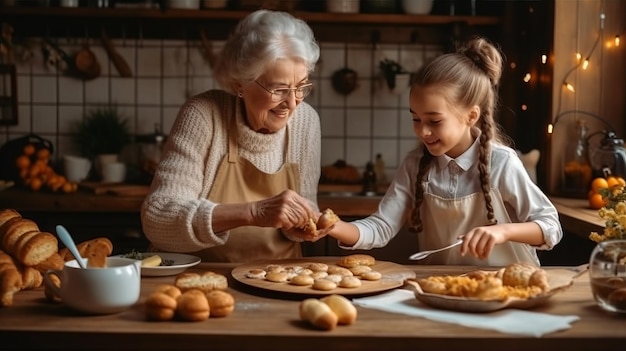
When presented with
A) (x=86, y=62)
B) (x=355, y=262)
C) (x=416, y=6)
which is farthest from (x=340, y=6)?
(x=355, y=262)

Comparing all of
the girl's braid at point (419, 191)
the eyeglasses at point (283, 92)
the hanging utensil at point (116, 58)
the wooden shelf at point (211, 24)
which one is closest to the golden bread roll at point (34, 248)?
the eyeglasses at point (283, 92)

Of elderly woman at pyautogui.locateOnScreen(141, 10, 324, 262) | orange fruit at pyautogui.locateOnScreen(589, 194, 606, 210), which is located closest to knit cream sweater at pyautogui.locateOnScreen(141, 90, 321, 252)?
elderly woman at pyautogui.locateOnScreen(141, 10, 324, 262)

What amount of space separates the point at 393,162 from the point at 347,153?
24 centimetres

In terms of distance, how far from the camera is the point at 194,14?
370cm

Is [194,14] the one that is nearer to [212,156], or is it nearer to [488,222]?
[212,156]

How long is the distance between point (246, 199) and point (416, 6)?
73.0 inches

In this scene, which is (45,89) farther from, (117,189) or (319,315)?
(319,315)

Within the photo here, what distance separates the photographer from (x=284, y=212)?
1893mm

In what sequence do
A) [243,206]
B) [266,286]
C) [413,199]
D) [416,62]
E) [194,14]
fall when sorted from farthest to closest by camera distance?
[416,62], [194,14], [413,199], [243,206], [266,286]

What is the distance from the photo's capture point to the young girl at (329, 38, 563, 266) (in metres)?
2.06

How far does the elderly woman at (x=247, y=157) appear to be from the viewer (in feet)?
6.48

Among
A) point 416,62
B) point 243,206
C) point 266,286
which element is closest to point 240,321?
point 266,286

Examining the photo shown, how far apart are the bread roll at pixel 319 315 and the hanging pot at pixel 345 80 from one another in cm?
261

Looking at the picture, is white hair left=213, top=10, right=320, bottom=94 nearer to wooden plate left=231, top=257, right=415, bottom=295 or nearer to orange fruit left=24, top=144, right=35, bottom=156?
wooden plate left=231, top=257, right=415, bottom=295
